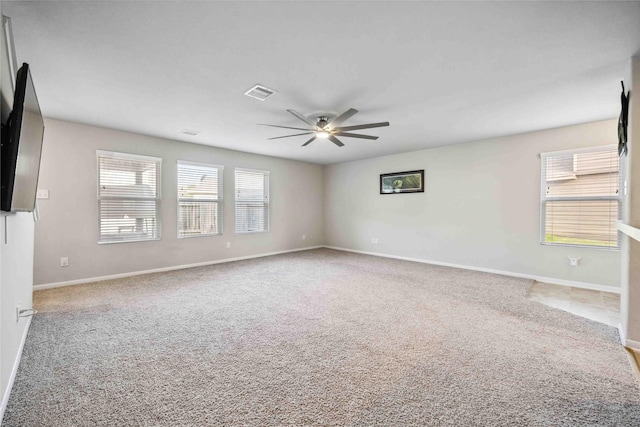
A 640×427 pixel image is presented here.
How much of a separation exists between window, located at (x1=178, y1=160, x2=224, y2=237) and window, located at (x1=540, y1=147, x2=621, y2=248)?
5977 millimetres

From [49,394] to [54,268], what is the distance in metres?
3.18

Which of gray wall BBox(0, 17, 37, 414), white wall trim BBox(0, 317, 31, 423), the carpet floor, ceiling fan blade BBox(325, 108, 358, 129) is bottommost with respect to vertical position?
the carpet floor

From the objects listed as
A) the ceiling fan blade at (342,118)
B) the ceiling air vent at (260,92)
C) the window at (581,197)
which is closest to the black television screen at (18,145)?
the ceiling air vent at (260,92)

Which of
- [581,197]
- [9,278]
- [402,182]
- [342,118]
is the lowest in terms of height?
[9,278]

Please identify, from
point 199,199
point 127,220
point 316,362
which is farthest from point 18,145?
point 199,199

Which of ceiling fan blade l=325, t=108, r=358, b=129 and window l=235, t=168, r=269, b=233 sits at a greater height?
ceiling fan blade l=325, t=108, r=358, b=129

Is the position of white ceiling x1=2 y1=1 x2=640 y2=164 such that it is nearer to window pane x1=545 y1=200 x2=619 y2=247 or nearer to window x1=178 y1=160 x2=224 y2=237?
window pane x1=545 y1=200 x2=619 y2=247

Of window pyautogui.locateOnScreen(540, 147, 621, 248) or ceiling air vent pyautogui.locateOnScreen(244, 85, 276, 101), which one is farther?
window pyautogui.locateOnScreen(540, 147, 621, 248)

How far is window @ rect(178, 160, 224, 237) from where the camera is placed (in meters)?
5.25

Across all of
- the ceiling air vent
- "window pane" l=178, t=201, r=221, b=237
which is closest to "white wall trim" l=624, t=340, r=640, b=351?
the ceiling air vent

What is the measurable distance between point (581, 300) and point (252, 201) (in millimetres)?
5913

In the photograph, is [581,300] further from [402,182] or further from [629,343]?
[402,182]

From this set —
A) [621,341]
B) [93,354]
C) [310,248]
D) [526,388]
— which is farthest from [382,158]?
[93,354]

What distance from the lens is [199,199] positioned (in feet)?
17.9
